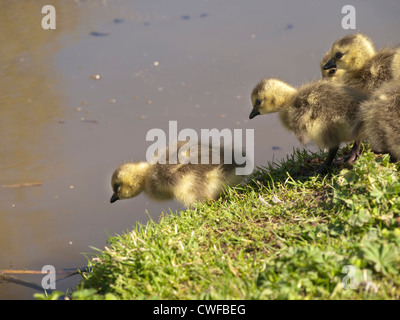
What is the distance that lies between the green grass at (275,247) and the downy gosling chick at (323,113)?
0.23 metres

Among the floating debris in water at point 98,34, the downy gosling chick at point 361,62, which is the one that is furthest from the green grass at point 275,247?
the floating debris in water at point 98,34

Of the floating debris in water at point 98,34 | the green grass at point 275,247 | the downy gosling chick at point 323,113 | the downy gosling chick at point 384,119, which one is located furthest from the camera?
the floating debris in water at point 98,34

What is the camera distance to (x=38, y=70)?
6.05 metres

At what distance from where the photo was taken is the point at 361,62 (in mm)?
3766

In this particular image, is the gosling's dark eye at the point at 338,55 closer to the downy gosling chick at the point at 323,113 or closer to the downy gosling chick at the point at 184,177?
the downy gosling chick at the point at 323,113

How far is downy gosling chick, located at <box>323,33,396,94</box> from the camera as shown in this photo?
11.7 ft

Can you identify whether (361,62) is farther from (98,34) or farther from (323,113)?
(98,34)

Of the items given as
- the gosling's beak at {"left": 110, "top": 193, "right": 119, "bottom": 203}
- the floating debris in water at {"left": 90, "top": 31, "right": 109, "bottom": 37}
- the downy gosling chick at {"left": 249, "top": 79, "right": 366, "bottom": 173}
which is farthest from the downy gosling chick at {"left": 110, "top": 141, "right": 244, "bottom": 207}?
the floating debris in water at {"left": 90, "top": 31, "right": 109, "bottom": 37}

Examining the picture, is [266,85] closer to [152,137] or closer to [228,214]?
[228,214]

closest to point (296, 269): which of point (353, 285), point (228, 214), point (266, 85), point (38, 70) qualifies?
point (353, 285)

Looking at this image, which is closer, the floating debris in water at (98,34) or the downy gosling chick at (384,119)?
the downy gosling chick at (384,119)

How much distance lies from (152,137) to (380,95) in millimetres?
2288

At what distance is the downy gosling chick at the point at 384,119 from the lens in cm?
301

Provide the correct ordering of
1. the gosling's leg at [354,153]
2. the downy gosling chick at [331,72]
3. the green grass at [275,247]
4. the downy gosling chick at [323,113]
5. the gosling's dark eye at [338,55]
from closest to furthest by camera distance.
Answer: the green grass at [275,247], the downy gosling chick at [323,113], the gosling's leg at [354,153], the gosling's dark eye at [338,55], the downy gosling chick at [331,72]
